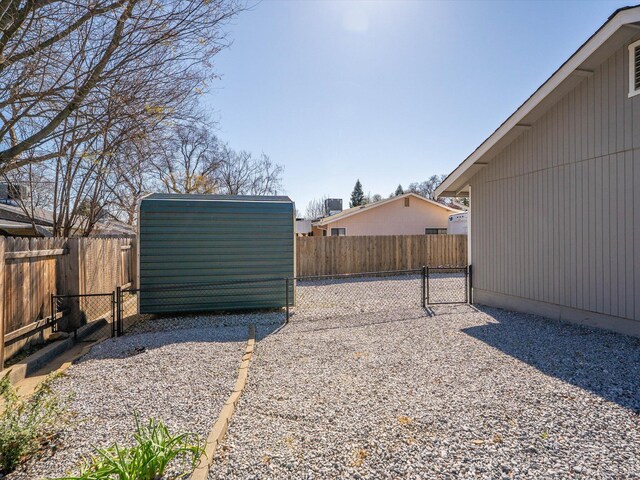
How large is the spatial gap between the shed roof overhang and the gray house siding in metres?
0.15

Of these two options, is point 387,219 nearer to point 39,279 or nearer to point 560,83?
point 560,83

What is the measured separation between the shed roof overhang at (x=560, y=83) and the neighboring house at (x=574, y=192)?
0.7 inches

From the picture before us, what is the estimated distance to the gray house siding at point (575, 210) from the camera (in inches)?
223

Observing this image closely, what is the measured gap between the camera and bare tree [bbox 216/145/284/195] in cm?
3008

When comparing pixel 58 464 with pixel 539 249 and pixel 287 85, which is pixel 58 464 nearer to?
pixel 539 249

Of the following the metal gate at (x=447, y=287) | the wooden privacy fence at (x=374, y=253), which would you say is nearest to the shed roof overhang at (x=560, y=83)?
the metal gate at (x=447, y=287)

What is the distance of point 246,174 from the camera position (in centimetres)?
3173

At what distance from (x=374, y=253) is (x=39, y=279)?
470 inches

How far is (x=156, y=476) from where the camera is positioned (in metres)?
2.29

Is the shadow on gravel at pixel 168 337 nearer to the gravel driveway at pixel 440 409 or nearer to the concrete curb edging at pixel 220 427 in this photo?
the gravel driveway at pixel 440 409

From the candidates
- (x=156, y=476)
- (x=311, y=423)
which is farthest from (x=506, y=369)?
(x=156, y=476)

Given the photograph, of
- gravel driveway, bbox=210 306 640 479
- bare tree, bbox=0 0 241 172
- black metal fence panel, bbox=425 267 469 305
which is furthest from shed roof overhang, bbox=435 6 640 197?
bare tree, bbox=0 0 241 172

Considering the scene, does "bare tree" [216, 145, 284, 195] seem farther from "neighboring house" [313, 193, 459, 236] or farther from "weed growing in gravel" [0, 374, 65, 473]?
"weed growing in gravel" [0, 374, 65, 473]

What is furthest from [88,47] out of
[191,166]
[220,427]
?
[191,166]
